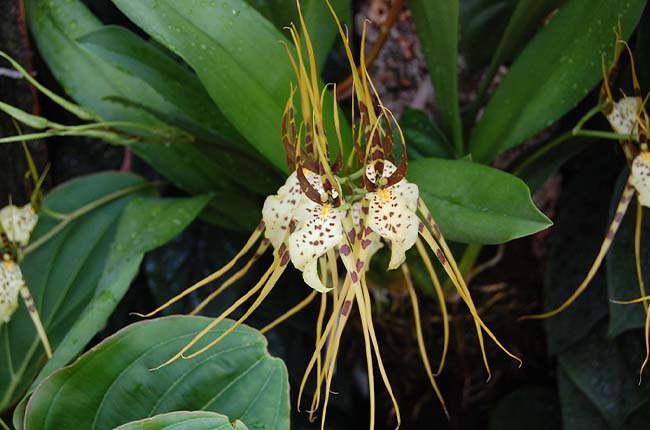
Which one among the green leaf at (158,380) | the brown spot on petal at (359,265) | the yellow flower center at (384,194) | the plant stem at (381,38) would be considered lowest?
the green leaf at (158,380)

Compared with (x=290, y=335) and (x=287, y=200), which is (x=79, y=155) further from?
(x=287, y=200)

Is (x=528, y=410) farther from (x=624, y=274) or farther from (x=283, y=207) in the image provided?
(x=283, y=207)

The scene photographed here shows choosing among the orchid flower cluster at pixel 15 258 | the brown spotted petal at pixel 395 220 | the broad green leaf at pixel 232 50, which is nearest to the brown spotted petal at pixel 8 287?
the orchid flower cluster at pixel 15 258

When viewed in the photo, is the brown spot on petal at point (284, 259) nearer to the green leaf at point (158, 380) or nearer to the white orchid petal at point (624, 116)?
the green leaf at point (158, 380)

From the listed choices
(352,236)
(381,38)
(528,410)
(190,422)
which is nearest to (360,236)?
(352,236)

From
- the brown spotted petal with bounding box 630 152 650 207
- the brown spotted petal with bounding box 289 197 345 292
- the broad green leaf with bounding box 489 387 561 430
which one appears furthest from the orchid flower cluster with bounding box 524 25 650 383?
the broad green leaf with bounding box 489 387 561 430

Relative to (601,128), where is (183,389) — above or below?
below

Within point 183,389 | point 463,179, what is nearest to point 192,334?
point 183,389
